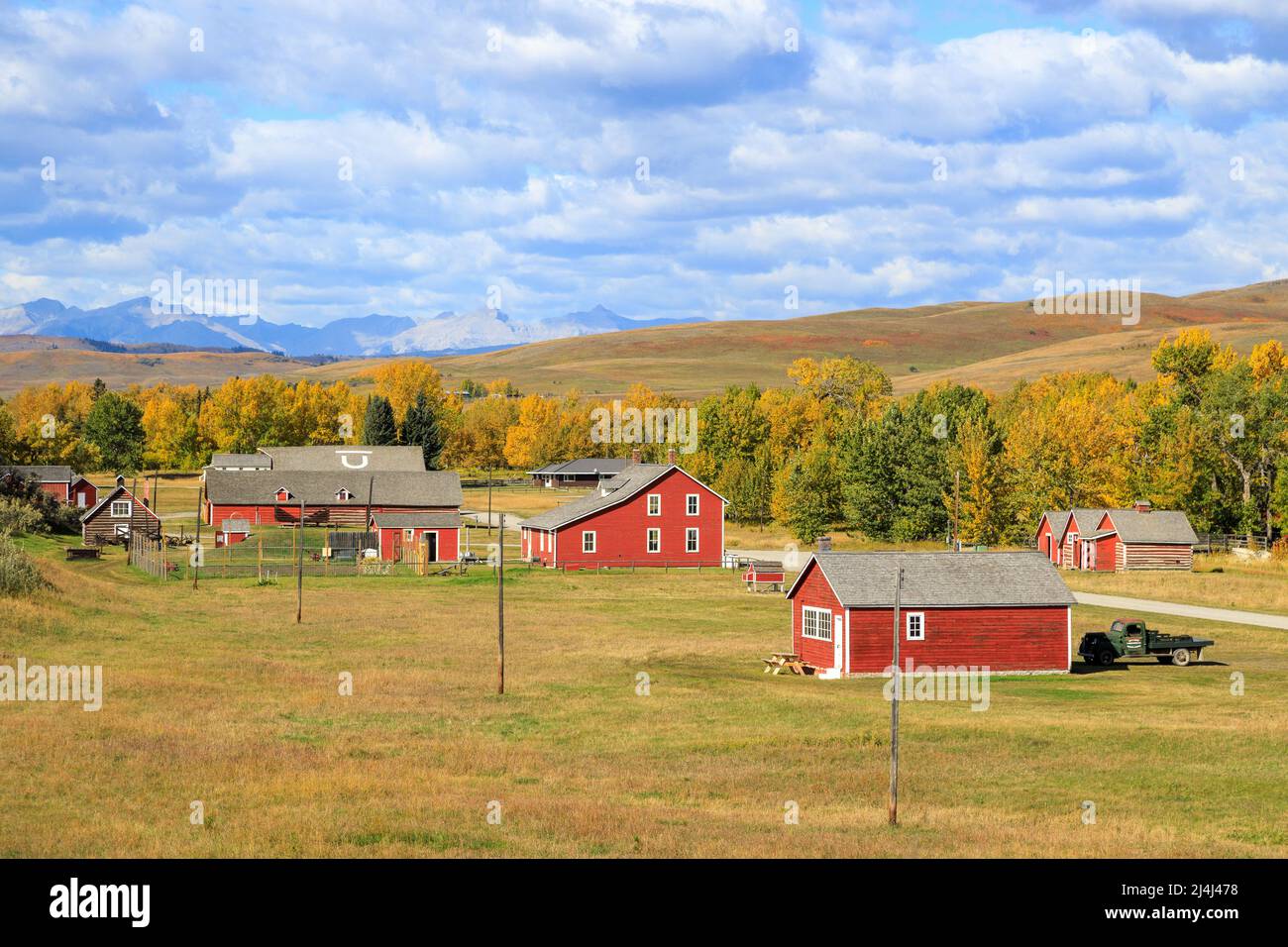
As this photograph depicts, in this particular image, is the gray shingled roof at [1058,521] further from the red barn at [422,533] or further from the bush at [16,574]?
the bush at [16,574]

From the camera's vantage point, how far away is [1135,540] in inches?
3140

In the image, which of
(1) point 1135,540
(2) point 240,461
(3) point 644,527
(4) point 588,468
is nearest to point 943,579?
(3) point 644,527

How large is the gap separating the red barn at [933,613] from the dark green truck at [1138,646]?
7.75 feet

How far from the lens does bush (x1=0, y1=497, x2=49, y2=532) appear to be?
256 feet

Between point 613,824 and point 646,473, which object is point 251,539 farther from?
point 613,824

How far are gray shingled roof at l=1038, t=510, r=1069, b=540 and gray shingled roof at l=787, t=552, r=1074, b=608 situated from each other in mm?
41761

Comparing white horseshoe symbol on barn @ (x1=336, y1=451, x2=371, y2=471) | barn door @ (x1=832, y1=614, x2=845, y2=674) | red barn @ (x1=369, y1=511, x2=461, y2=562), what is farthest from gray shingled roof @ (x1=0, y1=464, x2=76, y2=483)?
barn door @ (x1=832, y1=614, x2=845, y2=674)

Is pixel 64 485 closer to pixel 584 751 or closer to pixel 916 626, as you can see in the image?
pixel 916 626

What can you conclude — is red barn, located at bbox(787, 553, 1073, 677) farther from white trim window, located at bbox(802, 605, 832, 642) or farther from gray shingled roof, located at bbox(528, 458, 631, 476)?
gray shingled roof, located at bbox(528, 458, 631, 476)

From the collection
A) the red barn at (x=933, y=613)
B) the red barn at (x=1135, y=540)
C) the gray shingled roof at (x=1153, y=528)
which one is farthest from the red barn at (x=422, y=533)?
the red barn at (x=933, y=613)

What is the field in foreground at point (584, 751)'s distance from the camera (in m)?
20.0

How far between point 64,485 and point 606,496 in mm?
47740
